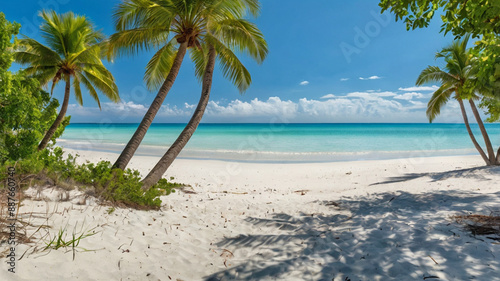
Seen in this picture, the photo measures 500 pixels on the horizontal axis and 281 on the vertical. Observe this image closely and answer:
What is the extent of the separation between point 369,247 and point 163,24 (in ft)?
23.9

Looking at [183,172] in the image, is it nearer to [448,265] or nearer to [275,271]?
[275,271]

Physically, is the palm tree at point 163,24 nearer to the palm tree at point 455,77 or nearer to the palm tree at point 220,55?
the palm tree at point 220,55

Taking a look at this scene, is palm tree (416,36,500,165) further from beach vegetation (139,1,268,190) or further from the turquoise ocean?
beach vegetation (139,1,268,190)

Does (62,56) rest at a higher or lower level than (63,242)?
higher

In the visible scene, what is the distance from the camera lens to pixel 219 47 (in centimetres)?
780

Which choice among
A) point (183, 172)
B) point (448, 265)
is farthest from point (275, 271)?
point (183, 172)

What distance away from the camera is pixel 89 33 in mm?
12219

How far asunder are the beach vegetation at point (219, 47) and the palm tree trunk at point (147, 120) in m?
0.71

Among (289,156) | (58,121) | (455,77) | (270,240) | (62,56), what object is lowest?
(289,156)

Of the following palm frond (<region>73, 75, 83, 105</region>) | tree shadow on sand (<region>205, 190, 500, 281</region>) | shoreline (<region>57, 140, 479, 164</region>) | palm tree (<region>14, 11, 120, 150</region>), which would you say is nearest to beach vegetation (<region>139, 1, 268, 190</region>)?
tree shadow on sand (<region>205, 190, 500, 281</region>)

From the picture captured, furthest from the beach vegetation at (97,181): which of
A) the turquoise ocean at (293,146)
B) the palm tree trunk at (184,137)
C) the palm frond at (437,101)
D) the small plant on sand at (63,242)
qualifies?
the palm frond at (437,101)

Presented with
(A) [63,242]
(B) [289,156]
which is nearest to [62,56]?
(A) [63,242]

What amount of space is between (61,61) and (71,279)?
11636 mm

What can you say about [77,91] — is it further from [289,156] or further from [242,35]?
[289,156]
